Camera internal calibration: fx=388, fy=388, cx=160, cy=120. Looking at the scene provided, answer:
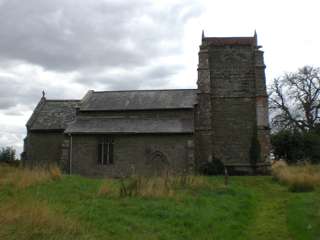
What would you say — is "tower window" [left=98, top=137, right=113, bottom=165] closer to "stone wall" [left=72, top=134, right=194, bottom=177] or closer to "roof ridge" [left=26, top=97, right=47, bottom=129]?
"stone wall" [left=72, top=134, right=194, bottom=177]

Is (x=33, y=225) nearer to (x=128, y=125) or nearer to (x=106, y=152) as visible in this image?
(x=106, y=152)

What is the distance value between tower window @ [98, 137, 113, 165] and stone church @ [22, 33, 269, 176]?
0.07 meters

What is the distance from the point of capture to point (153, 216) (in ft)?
34.6

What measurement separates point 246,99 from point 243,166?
6.05 metres

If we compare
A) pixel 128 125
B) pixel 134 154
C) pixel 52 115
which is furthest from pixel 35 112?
pixel 134 154

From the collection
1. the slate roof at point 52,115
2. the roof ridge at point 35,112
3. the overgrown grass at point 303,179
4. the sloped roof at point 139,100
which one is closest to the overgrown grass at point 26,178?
the overgrown grass at point 303,179

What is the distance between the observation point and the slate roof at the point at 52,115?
1400 inches

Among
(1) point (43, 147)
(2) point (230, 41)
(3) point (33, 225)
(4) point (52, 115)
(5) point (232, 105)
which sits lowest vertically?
(3) point (33, 225)

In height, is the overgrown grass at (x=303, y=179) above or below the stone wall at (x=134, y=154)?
below

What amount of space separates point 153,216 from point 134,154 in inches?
843

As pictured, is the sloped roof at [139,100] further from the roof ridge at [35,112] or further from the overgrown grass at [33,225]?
the overgrown grass at [33,225]

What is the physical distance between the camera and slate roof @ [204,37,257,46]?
36.2 meters

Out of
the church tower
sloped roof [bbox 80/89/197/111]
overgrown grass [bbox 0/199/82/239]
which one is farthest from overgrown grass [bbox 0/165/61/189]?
the church tower

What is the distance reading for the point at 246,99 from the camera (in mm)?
35094
